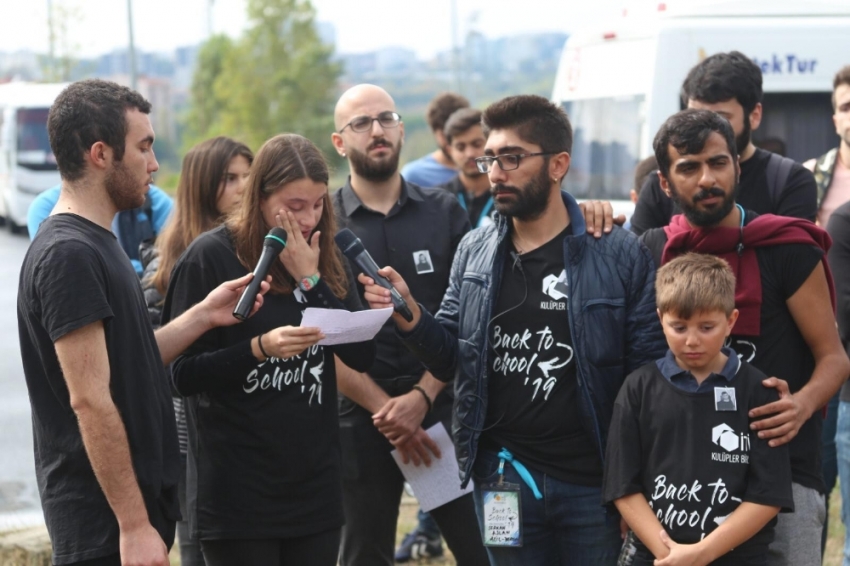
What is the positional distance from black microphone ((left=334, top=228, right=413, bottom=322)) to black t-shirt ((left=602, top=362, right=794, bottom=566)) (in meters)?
0.80

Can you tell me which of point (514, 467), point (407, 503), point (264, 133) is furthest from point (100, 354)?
point (264, 133)

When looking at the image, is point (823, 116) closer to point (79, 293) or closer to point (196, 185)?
point (196, 185)

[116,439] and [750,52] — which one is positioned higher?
[750,52]

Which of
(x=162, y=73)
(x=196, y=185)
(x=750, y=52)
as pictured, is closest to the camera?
(x=196, y=185)

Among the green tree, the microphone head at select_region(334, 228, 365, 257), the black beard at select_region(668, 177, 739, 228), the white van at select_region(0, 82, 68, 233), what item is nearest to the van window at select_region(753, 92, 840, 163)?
the black beard at select_region(668, 177, 739, 228)

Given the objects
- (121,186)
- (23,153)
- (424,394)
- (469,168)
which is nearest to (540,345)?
(424,394)

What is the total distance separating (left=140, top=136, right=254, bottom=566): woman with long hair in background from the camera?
185 inches

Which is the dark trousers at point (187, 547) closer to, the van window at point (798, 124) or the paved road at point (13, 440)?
the paved road at point (13, 440)

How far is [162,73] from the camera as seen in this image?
11850 cm

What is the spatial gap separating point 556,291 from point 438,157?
16.2ft

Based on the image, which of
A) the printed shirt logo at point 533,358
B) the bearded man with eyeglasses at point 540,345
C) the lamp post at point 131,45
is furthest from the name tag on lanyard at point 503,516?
the lamp post at point 131,45

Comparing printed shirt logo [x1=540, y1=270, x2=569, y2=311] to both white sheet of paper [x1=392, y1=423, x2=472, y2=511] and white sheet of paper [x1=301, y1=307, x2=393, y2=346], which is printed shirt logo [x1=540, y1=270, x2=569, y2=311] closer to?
white sheet of paper [x1=301, y1=307, x2=393, y2=346]

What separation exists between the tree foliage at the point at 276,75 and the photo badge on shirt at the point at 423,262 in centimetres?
3784

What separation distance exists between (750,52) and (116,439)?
6550 mm
